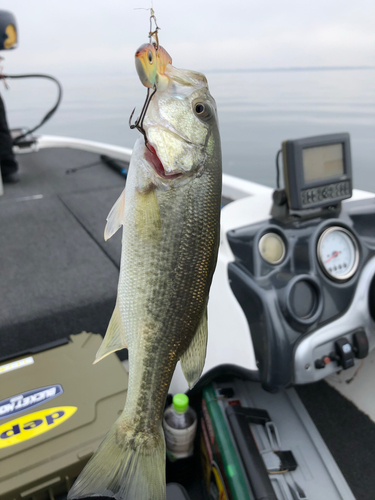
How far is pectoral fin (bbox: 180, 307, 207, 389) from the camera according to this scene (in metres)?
0.74

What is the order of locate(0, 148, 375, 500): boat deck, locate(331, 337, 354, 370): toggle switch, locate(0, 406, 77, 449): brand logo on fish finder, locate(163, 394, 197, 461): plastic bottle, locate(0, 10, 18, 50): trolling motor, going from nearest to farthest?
Result: locate(0, 406, 77, 449): brand logo on fish finder, locate(331, 337, 354, 370): toggle switch, locate(163, 394, 197, 461): plastic bottle, locate(0, 148, 375, 500): boat deck, locate(0, 10, 18, 50): trolling motor

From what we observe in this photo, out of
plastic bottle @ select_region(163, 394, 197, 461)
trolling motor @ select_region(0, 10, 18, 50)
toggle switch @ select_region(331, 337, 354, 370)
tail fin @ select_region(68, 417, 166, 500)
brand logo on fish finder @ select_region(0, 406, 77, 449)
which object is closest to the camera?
tail fin @ select_region(68, 417, 166, 500)

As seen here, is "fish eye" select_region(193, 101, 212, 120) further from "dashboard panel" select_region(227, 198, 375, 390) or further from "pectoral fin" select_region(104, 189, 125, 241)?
"dashboard panel" select_region(227, 198, 375, 390)

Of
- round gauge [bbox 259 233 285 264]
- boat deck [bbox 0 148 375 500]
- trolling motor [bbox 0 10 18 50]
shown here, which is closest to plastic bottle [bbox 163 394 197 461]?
boat deck [bbox 0 148 375 500]

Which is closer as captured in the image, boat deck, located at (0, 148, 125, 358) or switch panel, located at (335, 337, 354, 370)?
switch panel, located at (335, 337, 354, 370)

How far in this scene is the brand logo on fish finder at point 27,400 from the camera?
1.18 metres

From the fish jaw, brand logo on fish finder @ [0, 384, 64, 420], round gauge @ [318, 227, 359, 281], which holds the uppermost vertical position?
the fish jaw

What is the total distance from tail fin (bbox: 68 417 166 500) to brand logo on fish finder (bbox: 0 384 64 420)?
0.59 m

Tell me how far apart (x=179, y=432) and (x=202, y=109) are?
1387 millimetres

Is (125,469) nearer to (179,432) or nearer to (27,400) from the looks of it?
(27,400)

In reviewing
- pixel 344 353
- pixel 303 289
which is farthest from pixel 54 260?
pixel 344 353

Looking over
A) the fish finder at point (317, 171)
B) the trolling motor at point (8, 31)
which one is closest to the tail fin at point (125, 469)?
the fish finder at point (317, 171)

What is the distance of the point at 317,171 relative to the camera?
4.92 feet

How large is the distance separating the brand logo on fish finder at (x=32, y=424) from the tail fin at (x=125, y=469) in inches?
21.0
